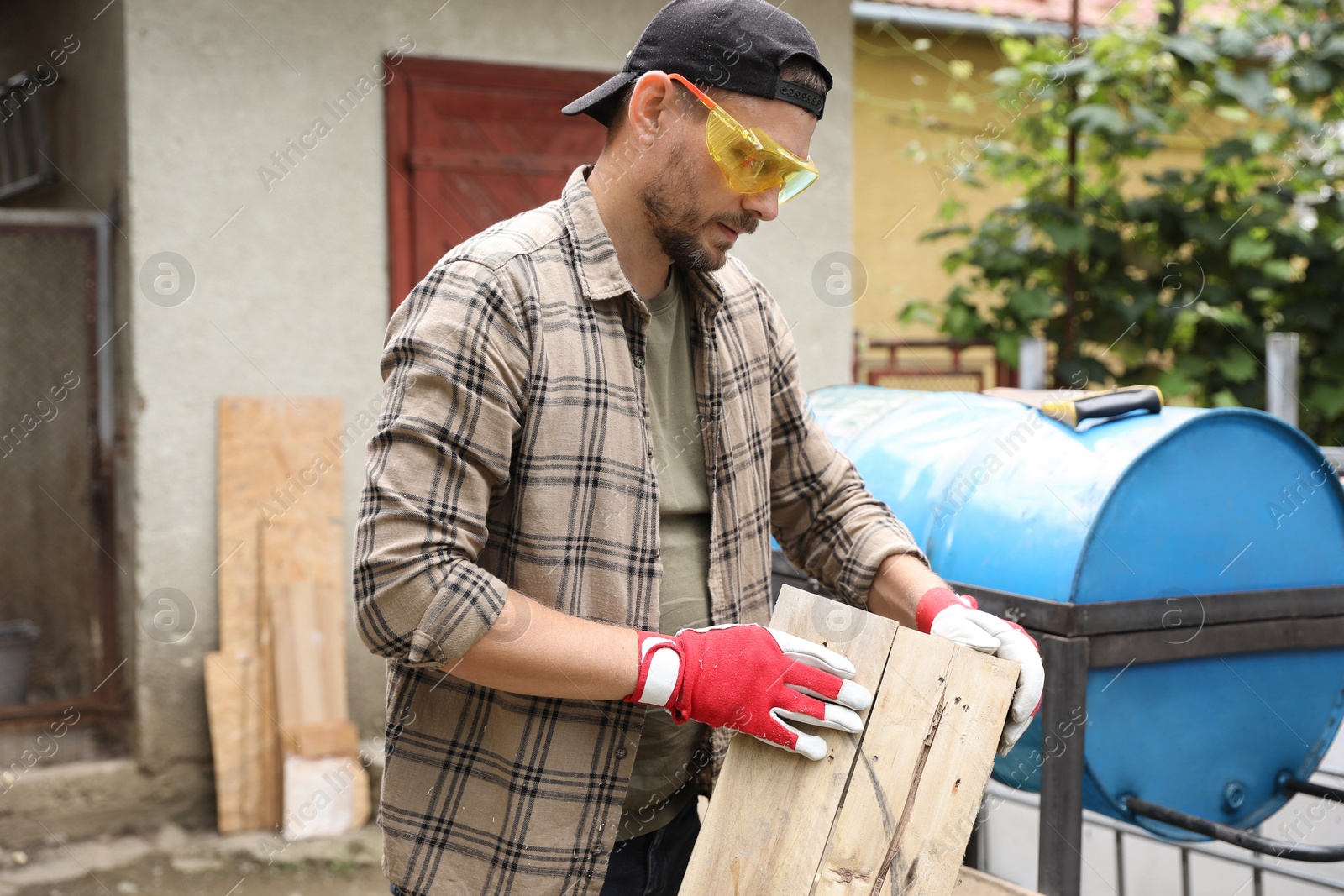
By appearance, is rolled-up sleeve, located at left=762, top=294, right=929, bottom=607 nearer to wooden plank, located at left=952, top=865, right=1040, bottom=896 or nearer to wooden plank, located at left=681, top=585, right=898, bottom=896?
wooden plank, located at left=681, top=585, right=898, bottom=896

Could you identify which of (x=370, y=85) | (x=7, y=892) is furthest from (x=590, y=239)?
(x=7, y=892)

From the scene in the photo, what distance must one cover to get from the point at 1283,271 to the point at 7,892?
6.51m

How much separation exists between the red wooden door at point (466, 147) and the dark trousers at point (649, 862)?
3.55 metres

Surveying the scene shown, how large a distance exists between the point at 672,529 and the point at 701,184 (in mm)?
543

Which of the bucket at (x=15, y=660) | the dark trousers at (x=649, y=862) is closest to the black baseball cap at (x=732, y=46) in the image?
the dark trousers at (x=649, y=862)

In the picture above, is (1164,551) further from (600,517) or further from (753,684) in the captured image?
(600,517)

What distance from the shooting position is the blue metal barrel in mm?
2617

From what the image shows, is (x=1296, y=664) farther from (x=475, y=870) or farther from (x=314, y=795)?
(x=314, y=795)

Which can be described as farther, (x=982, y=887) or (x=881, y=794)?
(x=982, y=887)

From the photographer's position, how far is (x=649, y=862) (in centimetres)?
193

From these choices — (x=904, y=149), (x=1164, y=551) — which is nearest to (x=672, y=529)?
(x=1164, y=551)

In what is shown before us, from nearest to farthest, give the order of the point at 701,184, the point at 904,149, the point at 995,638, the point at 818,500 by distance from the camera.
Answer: the point at 701,184 → the point at 995,638 → the point at 818,500 → the point at 904,149

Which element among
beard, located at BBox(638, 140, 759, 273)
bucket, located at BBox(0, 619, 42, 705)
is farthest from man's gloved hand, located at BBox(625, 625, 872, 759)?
bucket, located at BBox(0, 619, 42, 705)

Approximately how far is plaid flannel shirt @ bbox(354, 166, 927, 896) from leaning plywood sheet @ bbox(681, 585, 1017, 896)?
18 centimetres
